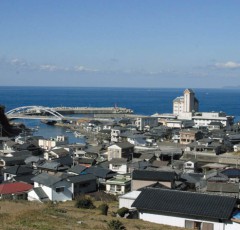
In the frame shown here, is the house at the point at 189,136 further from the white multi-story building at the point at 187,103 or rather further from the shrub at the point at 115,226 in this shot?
the shrub at the point at 115,226

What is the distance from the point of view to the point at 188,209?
34.0 feet

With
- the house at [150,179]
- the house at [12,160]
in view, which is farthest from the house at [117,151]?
the house at [150,179]

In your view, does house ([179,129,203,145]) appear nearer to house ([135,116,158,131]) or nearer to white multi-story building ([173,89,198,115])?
house ([135,116,158,131])

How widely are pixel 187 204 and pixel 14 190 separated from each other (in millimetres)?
6867

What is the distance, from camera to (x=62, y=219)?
9344 millimetres

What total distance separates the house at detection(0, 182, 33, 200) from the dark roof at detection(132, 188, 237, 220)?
5.27 metres

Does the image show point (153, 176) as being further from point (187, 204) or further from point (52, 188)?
point (187, 204)

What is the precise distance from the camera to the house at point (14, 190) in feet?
47.0

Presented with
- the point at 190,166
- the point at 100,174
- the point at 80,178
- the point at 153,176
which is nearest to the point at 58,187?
the point at 80,178

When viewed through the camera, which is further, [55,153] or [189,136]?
[189,136]

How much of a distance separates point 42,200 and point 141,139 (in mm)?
18645

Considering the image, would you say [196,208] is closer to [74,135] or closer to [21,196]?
[21,196]

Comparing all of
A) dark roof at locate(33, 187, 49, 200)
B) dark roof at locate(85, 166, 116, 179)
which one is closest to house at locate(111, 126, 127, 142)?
dark roof at locate(85, 166, 116, 179)

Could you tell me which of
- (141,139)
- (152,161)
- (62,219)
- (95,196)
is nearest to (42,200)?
(95,196)
